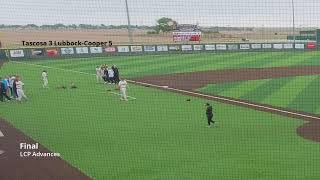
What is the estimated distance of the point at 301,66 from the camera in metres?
27.3

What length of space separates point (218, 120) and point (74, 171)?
17.8ft

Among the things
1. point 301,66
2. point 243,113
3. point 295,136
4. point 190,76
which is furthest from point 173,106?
point 301,66

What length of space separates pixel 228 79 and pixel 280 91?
405cm

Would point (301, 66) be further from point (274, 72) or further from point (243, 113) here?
point (243, 113)

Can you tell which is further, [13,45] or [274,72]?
[13,45]

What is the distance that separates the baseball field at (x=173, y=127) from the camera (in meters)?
9.45

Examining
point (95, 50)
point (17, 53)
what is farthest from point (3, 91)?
point (95, 50)

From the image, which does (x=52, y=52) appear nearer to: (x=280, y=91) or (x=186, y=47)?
(x=186, y=47)

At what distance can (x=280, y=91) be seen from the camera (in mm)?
18500

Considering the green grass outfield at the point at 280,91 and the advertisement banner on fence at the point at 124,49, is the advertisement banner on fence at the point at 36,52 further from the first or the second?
the green grass outfield at the point at 280,91

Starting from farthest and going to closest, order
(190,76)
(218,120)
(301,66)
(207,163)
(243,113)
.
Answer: (301,66) < (190,76) < (243,113) < (218,120) < (207,163)

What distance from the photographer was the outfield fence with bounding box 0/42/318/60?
3428 centimetres

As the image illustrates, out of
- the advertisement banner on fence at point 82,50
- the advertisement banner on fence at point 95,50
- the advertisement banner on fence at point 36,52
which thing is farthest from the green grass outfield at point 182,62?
the advertisement banner on fence at point 82,50

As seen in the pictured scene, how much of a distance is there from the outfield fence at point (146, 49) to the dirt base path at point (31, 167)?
23961 mm
